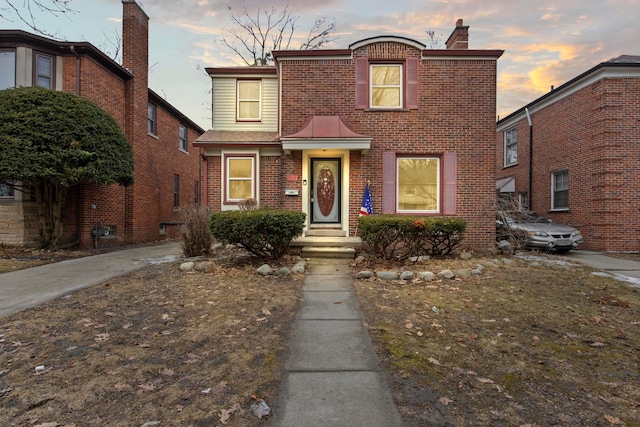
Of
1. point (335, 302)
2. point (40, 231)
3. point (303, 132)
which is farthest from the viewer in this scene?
point (40, 231)

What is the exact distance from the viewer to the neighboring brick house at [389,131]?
32.6 feet

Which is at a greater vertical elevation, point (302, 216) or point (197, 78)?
point (197, 78)

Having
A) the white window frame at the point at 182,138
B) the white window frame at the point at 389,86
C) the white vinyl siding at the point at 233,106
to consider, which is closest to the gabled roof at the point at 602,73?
the white window frame at the point at 389,86

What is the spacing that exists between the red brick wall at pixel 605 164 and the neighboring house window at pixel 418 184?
6.15 meters

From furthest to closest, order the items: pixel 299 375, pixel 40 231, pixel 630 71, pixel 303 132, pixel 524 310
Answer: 1. pixel 630 71
2. pixel 40 231
3. pixel 303 132
4. pixel 524 310
5. pixel 299 375

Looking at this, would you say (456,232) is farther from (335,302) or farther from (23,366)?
(23,366)

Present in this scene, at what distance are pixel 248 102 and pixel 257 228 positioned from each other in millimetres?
5907

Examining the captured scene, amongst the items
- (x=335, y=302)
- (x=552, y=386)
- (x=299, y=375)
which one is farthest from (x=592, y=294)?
(x=299, y=375)

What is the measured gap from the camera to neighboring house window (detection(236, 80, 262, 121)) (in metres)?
11.3

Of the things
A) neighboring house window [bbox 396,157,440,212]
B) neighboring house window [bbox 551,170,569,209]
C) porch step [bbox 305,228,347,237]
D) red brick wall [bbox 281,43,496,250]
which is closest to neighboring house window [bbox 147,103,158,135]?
red brick wall [bbox 281,43,496,250]

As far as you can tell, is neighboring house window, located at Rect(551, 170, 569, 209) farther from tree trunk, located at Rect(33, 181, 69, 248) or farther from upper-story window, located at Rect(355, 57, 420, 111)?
tree trunk, located at Rect(33, 181, 69, 248)

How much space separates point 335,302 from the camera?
511cm

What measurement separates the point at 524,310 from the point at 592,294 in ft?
6.54

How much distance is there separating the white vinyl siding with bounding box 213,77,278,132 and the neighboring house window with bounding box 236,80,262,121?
163 mm
